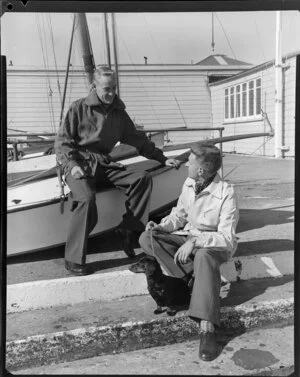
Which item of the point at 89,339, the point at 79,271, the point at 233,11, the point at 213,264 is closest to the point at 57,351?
the point at 89,339

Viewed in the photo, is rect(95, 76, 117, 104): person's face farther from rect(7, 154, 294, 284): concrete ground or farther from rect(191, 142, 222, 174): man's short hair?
rect(7, 154, 294, 284): concrete ground

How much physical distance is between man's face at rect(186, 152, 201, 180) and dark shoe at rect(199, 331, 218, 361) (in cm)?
87

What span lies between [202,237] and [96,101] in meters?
1.03

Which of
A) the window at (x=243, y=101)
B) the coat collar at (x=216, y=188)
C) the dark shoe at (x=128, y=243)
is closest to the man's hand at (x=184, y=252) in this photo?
the coat collar at (x=216, y=188)

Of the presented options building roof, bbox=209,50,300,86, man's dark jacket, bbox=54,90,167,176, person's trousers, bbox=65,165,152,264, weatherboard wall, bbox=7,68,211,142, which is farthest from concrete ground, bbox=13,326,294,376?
building roof, bbox=209,50,300,86

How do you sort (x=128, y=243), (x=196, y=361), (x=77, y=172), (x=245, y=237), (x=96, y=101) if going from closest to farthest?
(x=196, y=361), (x=96, y=101), (x=77, y=172), (x=128, y=243), (x=245, y=237)

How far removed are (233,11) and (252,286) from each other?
169 cm

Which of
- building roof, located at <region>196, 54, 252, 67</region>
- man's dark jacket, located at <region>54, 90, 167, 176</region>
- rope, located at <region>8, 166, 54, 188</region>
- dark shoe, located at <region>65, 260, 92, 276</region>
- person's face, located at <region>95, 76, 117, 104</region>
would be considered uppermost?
building roof, located at <region>196, 54, 252, 67</region>

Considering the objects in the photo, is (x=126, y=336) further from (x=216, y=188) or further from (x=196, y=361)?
(x=216, y=188)

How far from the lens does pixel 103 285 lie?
9.41 feet

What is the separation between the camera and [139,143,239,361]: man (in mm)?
2498

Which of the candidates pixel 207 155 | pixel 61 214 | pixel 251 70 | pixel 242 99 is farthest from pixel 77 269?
pixel 251 70

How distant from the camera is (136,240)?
3338mm

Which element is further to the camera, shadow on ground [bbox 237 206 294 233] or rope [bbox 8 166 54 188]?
shadow on ground [bbox 237 206 294 233]
